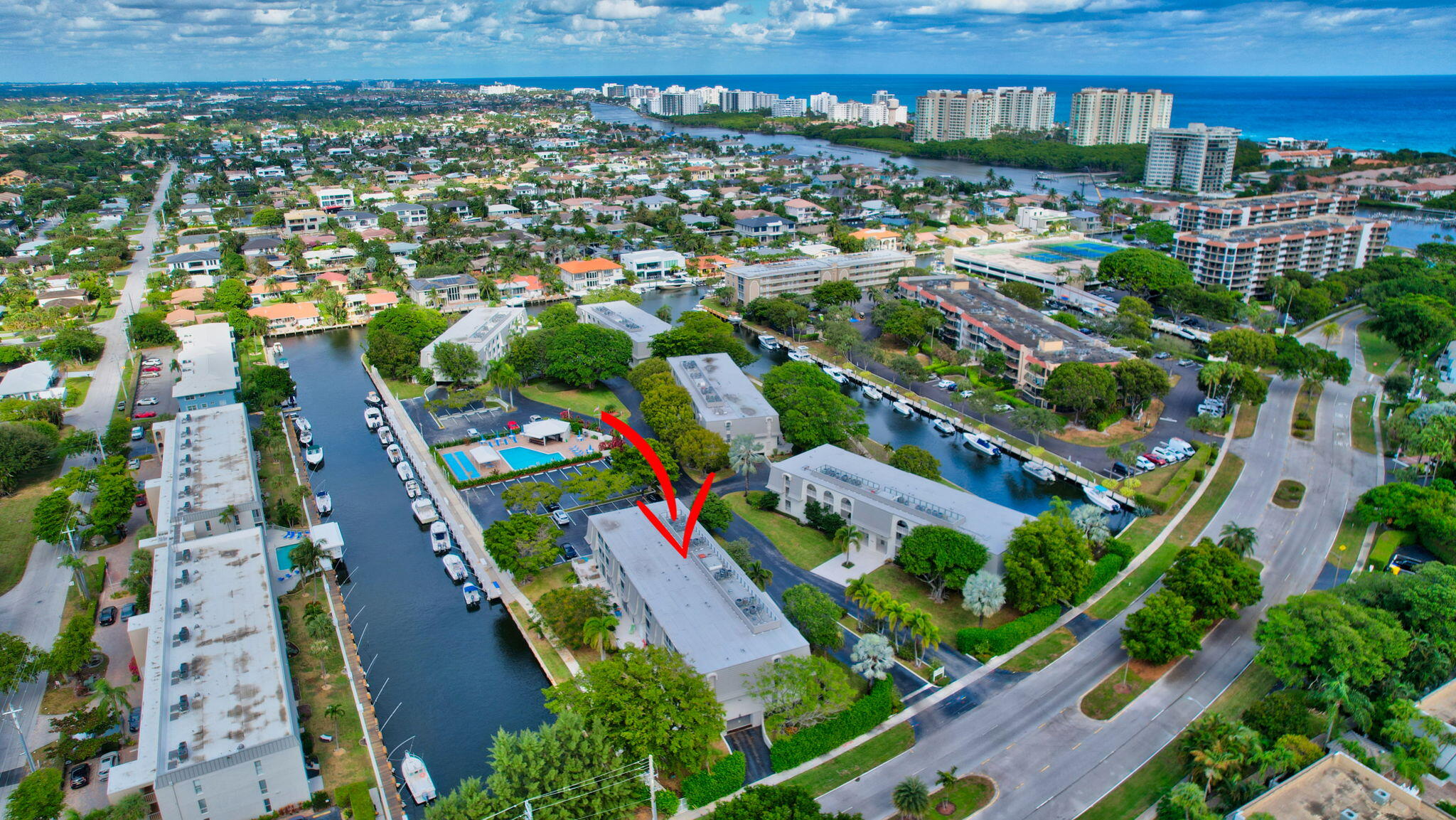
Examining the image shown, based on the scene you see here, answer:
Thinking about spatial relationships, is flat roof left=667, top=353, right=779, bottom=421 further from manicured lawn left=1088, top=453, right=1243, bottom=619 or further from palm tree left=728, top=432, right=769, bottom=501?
manicured lawn left=1088, top=453, right=1243, bottom=619

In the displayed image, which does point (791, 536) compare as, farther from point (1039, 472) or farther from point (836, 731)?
point (1039, 472)

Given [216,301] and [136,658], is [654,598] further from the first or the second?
[216,301]

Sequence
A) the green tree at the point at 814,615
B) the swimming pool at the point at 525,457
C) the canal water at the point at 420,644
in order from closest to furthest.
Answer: the canal water at the point at 420,644, the green tree at the point at 814,615, the swimming pool at the point at 525,457

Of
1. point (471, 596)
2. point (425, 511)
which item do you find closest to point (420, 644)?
point (471, 596)

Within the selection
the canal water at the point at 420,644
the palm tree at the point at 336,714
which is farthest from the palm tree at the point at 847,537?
the palm tree at the point at 336,714

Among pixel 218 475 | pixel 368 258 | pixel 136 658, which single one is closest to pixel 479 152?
pixel 368 258

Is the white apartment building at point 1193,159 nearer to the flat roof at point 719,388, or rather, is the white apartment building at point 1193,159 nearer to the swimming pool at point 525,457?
the flat roof at point 719,388

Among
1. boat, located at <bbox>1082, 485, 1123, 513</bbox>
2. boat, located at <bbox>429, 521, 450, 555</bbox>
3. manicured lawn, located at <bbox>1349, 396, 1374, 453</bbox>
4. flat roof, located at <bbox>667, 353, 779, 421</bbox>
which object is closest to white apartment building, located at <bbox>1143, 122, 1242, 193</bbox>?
manicured lawn, located at <bbox>1349, 396, 1374, 453</bbox>
